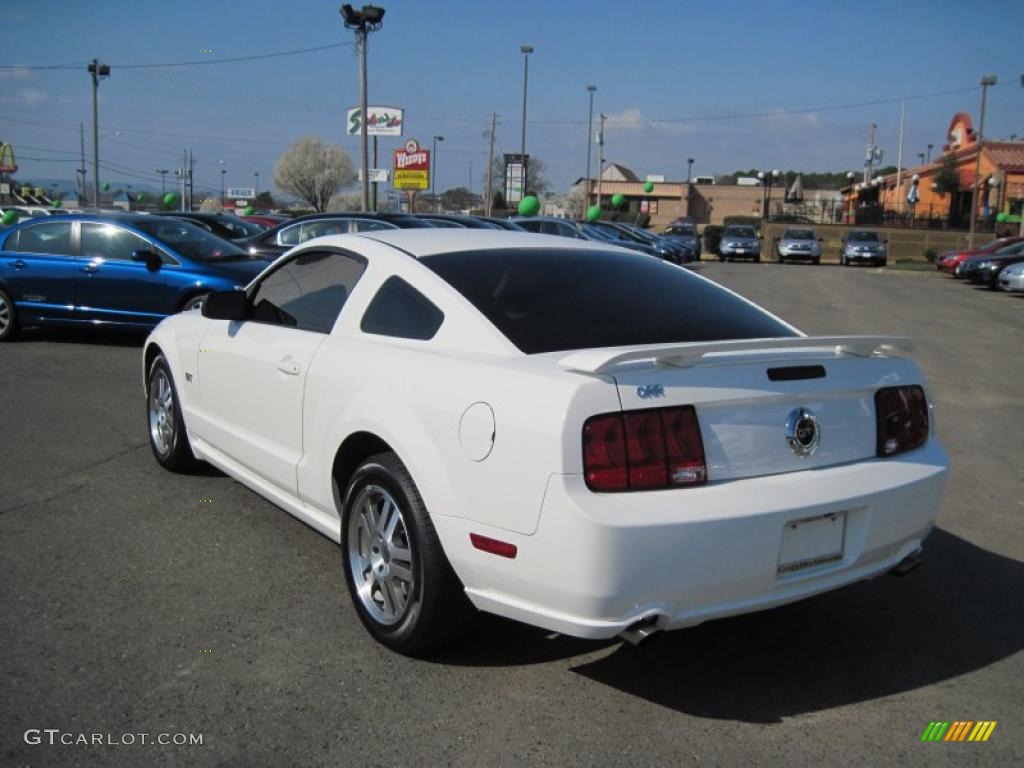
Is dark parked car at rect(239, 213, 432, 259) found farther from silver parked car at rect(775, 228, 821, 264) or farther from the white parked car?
silver parked car at rect(775, 228, 821, 264)

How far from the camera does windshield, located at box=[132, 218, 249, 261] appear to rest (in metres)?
11.2

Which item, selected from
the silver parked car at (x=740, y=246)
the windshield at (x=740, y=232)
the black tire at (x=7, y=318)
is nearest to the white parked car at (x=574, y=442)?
the black tire at (x=7, y=318)

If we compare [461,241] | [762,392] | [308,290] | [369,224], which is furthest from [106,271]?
[762,392]

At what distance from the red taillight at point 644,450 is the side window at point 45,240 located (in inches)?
400

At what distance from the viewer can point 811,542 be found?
314 centimetres

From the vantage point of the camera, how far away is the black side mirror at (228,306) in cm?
479

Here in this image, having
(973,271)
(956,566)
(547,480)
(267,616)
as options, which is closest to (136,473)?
(267,616)

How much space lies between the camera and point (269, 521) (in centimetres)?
501

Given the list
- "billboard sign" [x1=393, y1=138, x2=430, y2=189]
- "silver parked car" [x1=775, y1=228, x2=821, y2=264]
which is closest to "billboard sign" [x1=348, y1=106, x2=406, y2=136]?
"billboard sign" [x1=393, y1=138, x2=430, y2=189]

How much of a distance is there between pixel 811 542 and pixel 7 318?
36.3 ft

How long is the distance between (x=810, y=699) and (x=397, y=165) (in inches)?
1635

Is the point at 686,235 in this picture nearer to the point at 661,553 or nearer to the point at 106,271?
the point at 106,271

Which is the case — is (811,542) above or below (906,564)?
above

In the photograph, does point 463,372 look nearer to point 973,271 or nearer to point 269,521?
point 269,521
